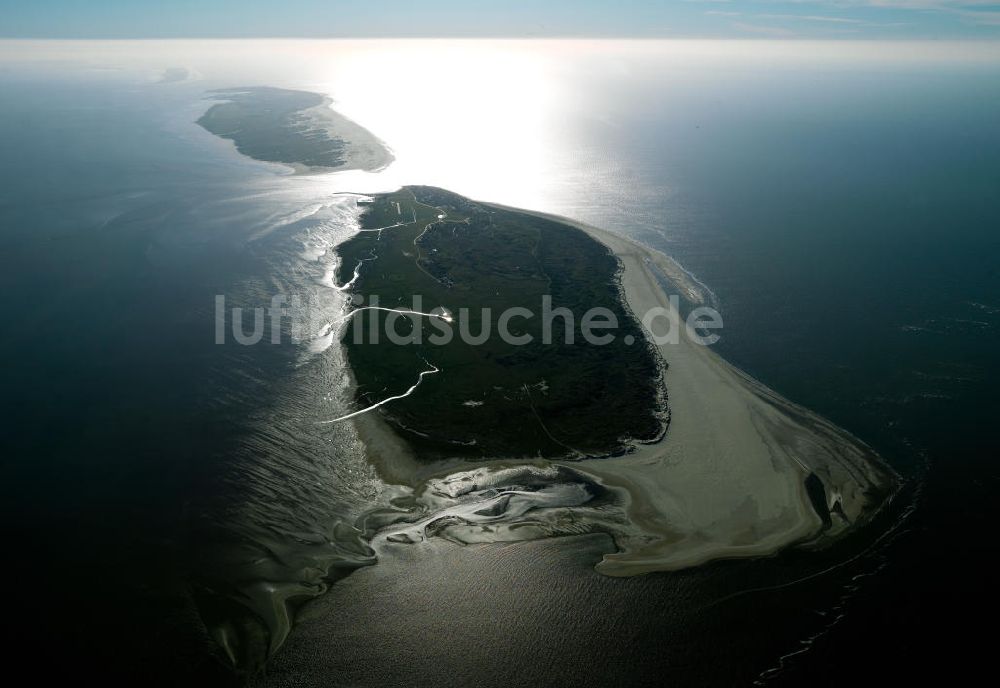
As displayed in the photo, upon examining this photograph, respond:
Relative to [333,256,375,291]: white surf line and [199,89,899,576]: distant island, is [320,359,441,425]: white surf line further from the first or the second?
[333,256,375,291]: white surf line

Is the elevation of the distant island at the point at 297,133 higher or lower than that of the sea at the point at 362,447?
higher

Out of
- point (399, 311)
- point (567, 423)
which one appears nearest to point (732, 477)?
point (567, 423)

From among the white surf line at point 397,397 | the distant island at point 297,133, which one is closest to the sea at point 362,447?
the white surf line at point 397,397

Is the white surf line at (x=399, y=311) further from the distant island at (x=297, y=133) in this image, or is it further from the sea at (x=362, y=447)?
the distant island at (x=297, y=133)

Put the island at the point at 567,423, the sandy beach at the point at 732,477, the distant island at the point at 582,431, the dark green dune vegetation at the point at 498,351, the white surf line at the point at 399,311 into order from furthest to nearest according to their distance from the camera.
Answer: the white surf line at the point at 399,311
the dark green dune vegetation at the point at 498,351
the distant island at the point at 582,431
the island at the point at 567,423
the sandy beach at the point at 732,477

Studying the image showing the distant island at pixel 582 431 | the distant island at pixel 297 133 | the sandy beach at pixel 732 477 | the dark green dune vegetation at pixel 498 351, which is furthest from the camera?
the distant island at pixel 297 133

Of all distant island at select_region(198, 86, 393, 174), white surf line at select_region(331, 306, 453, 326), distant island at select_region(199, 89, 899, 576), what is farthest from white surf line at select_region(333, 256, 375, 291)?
distant island at select_region(198, 86, 393, 174)

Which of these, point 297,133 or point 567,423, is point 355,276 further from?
point 297,133
